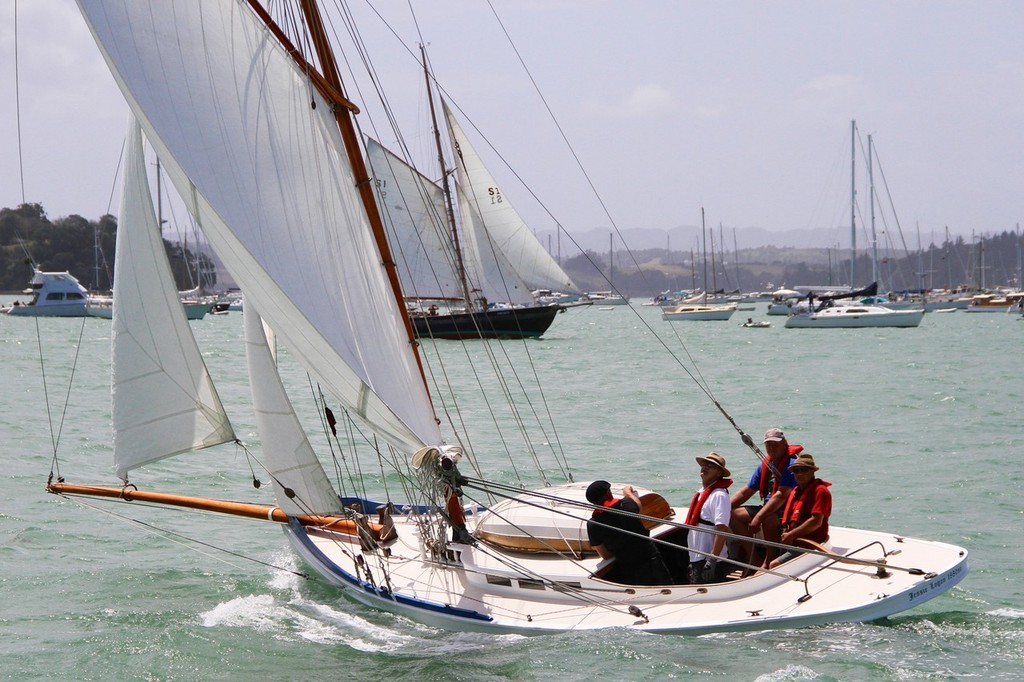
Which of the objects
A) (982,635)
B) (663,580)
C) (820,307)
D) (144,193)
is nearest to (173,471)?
(144,193)

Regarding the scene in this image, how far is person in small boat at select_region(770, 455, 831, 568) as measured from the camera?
1155cm

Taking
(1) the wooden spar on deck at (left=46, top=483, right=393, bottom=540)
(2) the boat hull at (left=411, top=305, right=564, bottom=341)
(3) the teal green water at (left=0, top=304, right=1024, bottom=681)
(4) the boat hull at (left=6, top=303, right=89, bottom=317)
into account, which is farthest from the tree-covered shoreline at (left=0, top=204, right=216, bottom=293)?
(1) the wooden spar on deck at (left=46, top=483, right=393, bottom=540)

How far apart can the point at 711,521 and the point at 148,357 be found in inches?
256

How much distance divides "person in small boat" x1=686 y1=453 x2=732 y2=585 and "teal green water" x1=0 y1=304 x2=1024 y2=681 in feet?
3.27

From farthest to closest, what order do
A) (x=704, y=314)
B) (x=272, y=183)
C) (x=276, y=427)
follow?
1. (x=704, y=314)
2. (x=276, y=427)
3. (x=272, y=183)

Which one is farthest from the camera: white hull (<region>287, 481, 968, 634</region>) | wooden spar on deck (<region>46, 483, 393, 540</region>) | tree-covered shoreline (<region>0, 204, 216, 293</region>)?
tree-covered shoreline (<region>0, 204, 216, 293</region>)

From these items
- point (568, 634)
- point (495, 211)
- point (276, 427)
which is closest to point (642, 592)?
point (568, 634)

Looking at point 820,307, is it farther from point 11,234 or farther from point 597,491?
point 11,234

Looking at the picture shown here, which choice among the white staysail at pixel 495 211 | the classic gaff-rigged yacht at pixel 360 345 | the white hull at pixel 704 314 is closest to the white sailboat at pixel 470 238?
the white staysail at pixel 495 211

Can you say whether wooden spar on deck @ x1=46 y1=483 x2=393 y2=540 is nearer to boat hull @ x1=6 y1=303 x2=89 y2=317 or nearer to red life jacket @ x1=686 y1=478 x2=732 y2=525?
red life jacket @ x1=686 y1=478 x2=732 y2=525

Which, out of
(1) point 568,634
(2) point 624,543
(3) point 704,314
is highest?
(3) point 704,314

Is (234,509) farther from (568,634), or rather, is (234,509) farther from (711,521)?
(711,521)

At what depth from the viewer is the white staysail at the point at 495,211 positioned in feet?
199

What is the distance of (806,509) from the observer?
38.5 ft
